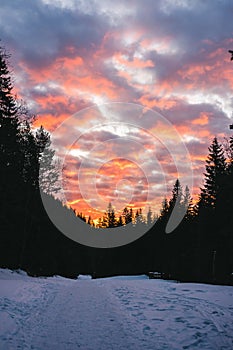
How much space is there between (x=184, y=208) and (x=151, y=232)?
16133mm

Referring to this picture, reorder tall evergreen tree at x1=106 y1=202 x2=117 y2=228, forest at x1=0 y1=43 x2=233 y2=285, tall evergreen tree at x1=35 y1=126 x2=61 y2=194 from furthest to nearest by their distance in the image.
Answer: tall evergreen tree at x1=106 y1=202 x2=117 y2=228, tall evergreen tree at x1=35 y1=126 x2=61 y2=194, forest at x1=0 y1=43 x2=233 y2=285

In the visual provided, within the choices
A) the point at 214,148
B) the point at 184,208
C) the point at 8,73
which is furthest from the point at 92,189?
the point at 8,73

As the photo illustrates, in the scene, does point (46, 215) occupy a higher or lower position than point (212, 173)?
lower

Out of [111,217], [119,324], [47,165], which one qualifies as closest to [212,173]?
[47,165]

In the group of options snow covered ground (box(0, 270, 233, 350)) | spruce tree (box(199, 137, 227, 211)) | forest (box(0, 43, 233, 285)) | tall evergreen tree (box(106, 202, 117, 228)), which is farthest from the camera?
tall evergreen tree (box(106, 202, 117, 228))

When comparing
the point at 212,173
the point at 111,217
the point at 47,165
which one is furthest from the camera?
the point at 111,217

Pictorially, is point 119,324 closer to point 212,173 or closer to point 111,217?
point 212,173

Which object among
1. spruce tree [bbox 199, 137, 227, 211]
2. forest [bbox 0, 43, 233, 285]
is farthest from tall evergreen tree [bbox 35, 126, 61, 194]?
spruce tree [bbox 199, 137, 227, 211]

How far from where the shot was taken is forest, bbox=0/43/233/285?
2795 cm

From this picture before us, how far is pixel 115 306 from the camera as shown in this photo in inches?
480

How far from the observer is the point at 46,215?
44969 mm

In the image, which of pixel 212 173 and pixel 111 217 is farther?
pixel 111 217

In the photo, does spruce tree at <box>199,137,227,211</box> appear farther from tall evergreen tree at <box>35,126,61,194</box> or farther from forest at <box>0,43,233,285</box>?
Answer: tall evergreen tree at <box>35,126,61,194</box>

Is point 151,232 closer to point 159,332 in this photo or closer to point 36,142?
point 36,142
